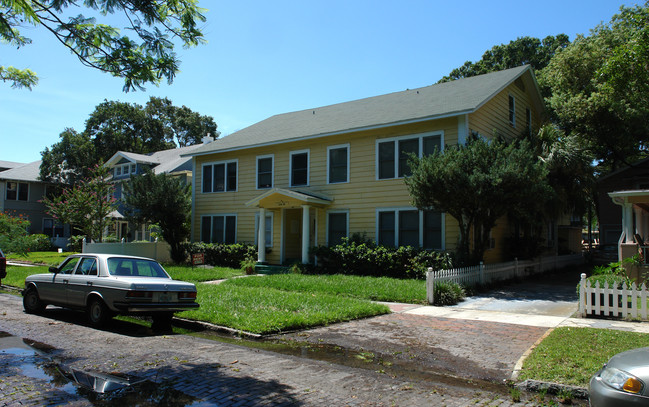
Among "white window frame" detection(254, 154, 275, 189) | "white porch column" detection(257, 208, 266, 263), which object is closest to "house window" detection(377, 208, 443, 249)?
"white porch column" detection(257, 208, 266, 263)

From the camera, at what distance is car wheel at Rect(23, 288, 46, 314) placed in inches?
420

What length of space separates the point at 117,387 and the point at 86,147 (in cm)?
4069

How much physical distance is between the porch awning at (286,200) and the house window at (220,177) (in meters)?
3.43

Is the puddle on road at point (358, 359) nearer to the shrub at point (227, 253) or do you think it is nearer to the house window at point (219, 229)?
the shrub at point (227, 253)

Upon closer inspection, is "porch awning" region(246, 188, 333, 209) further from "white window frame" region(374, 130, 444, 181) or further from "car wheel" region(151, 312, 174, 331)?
"car wheel" region(151, 312, 174, 331)

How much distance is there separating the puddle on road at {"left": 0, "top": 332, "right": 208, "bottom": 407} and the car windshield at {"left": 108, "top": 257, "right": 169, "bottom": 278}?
2.75 meters

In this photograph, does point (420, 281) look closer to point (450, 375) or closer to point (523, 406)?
point (450, 375)

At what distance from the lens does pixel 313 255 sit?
1939 cm

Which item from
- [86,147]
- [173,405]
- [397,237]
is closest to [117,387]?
Result: [173,405]

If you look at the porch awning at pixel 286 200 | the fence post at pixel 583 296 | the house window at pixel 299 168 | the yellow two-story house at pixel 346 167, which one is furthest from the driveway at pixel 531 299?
the house window at pixel 299 168

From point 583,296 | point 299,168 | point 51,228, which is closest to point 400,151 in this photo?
point 299,168

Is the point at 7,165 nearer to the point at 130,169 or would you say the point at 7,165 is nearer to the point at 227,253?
the point at 130,169

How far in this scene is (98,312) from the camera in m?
9.23

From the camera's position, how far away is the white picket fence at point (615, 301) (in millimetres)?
9773
